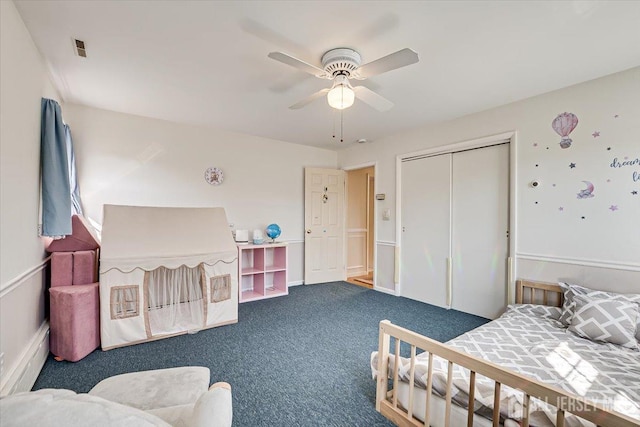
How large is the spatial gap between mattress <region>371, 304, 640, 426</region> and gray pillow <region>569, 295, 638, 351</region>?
0.06m

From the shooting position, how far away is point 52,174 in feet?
7.76

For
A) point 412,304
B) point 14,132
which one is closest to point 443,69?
point 412,304

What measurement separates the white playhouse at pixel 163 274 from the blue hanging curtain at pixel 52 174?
0.42 m

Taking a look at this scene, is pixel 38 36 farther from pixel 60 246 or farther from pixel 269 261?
pixel 269 261

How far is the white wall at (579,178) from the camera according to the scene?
247 cm

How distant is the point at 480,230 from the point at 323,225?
2639 millimetres

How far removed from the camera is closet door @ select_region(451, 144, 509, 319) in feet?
10.8

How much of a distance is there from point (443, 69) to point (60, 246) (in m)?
3.93

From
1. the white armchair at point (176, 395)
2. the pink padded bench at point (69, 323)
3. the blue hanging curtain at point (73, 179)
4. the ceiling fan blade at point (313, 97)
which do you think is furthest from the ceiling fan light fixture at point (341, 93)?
the blue hanging curtain at point (73, 179)

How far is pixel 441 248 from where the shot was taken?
12.8 ft

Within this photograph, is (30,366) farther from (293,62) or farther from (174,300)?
(293,62)

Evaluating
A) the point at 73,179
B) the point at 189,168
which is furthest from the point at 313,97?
the point at 73,179

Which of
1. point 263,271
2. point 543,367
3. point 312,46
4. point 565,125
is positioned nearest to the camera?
point 543,367

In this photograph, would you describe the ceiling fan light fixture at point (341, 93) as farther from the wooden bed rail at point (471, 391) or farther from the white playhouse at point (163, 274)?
the white playhouse at point (163, 274)
